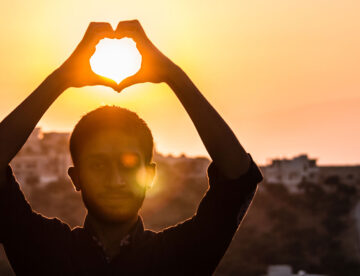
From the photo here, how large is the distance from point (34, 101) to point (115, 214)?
2.16 feet

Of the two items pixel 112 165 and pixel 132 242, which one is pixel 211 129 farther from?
pixel 132 242

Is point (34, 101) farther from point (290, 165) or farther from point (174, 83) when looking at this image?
point (290, 165)

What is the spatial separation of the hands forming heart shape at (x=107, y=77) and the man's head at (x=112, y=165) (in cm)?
24

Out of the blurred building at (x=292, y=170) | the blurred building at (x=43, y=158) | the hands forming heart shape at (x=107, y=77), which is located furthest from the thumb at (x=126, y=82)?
the blurred building at (x=292, y=170)

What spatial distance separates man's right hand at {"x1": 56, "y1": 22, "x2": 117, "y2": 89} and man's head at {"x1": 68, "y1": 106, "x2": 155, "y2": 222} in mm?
234

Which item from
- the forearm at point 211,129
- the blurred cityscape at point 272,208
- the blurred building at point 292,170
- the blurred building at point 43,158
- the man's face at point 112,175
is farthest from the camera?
the blurred building at point 43,158

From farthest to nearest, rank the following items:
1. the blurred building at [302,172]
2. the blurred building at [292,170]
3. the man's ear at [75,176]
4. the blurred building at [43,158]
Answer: the blurred building at [43,158] < the blurred building at [292,170] < the blurred building at [302,172] < the man's ear at [75,176]

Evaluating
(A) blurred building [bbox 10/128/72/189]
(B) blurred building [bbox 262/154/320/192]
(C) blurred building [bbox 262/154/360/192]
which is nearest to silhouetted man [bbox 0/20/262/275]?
(C) blurred building [bbox 262/154/360/192]

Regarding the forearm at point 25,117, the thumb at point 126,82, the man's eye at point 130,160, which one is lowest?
the man's eye at point 130,160

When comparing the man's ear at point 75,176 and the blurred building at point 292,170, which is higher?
the man's ear at point 75,176

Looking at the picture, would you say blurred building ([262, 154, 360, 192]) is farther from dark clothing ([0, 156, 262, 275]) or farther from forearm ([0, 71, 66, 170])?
forearm ([0, 71, 66, 170])

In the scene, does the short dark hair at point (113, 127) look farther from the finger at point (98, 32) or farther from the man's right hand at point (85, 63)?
the finger at point (98, 32)

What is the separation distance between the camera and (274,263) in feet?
249

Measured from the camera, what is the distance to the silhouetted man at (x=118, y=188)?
395 centimetres
